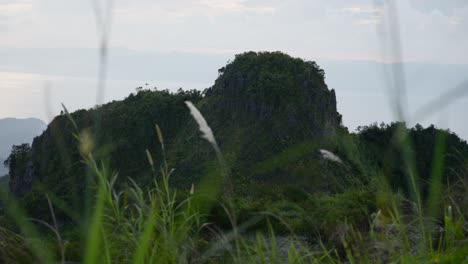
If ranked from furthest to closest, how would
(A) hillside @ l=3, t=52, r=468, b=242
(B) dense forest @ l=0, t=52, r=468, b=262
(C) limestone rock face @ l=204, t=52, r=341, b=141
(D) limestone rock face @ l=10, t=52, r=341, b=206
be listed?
(C) limestone rock face @ l=204, t=52, r=341, b=141 → (D) limestone rock face @ l=10, t=52, r=341, b=206 → (A) hillside @ l=3, t=52, r=468, b=242 → (B) dense forest @ l=0, t=52, r=468, b=262

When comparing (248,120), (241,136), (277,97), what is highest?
(277,97)

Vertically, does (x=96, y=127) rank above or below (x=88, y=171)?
above

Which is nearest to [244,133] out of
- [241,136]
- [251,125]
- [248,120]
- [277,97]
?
[241,136]

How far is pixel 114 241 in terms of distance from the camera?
11.0 ft

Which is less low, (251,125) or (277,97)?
(277,97)

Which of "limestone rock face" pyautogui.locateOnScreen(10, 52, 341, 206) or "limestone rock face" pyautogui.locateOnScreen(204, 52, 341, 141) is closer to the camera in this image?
"limestone rock face" pyautogui.locateOnScreen(10, 52, 341, 206)

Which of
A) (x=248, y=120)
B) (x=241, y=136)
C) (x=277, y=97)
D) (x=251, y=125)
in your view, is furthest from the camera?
(x=248, y=120)

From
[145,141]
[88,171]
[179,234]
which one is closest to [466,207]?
[179,234]

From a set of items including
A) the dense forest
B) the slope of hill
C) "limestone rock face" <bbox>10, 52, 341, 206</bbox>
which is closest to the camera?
the dense forest

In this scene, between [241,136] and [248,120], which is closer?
[241,136]

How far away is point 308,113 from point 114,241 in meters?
35.7

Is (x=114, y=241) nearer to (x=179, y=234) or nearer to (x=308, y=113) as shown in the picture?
(x=179, y=234)

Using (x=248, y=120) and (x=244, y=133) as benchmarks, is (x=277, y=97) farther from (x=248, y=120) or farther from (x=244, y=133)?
(x=244, y=133)

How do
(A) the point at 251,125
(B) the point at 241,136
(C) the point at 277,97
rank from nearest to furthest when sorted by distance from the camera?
(B) the point at 241,136 → (A) the point at 251,125 → (C) the point at 277,97
